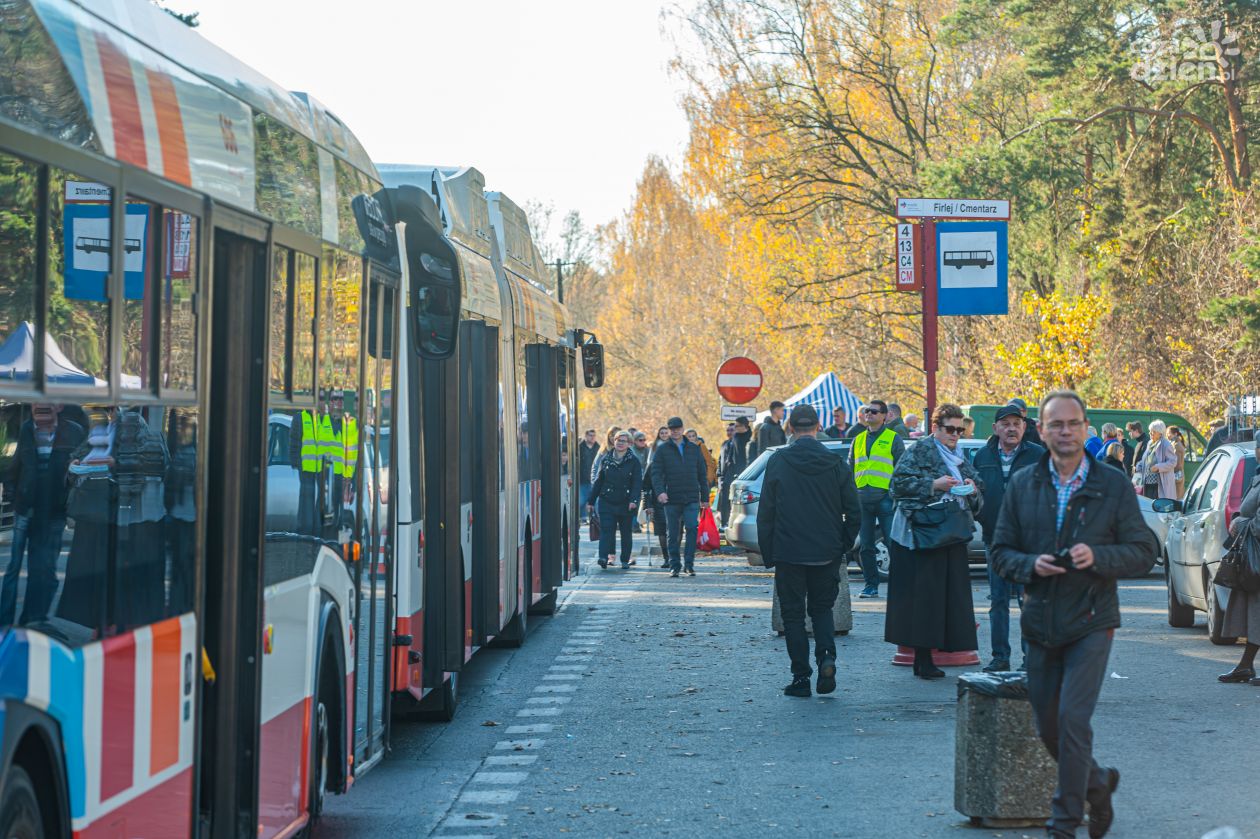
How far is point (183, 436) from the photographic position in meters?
5.41

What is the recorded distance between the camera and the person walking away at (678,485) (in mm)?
25078

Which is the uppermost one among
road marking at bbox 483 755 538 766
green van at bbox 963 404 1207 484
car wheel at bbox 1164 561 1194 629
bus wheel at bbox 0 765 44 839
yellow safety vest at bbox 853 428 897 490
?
green van at bbox 963 404 1207 484

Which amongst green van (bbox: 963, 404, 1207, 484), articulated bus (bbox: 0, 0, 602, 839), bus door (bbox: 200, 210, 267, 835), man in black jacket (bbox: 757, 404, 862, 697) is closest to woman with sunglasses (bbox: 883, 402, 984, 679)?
man in black jacket (bbox: 757, 404, 862, 697)

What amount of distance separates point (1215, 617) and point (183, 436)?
1157cm

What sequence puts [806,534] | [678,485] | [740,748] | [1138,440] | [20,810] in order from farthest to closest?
[1138,440], [678,485], [806,534], [740,748], [20,810]

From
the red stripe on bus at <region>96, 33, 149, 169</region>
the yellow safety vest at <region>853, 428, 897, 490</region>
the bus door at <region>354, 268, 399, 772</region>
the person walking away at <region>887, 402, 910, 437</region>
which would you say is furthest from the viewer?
the person walking away at <region>887, 402, 910, 437</region>

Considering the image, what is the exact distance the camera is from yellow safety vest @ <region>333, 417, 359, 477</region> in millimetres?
7680

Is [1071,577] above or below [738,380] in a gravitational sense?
below

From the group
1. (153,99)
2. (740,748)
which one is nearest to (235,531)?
(153,99)

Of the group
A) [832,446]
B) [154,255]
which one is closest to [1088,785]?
[154,255]

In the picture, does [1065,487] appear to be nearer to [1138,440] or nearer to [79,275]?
[79,275]

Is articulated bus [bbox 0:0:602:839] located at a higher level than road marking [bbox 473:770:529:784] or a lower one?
higher

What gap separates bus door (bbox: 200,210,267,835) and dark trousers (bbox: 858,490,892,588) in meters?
15.0

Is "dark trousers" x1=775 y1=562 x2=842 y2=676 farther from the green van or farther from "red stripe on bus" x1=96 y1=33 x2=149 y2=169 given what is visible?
the green van
